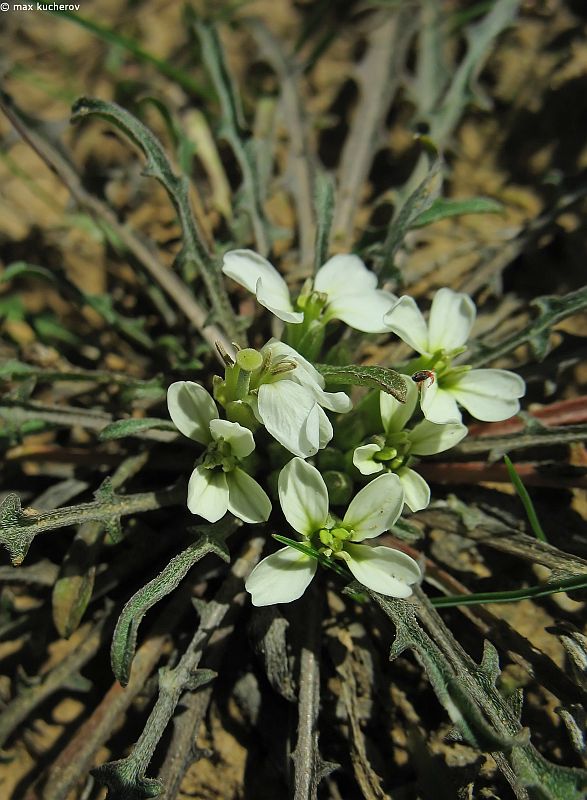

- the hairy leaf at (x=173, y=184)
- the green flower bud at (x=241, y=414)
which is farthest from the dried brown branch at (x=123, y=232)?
the green flower bud at (x=241, y=414)

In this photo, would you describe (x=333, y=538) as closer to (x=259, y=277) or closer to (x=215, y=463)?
(x=215, y=463)

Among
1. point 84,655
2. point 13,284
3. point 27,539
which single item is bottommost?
point 84,655

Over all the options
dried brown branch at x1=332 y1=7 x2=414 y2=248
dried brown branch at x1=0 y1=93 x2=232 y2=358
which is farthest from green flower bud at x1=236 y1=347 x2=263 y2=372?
dried brown branch at x1=332 y1=7 x2=414 y2=248

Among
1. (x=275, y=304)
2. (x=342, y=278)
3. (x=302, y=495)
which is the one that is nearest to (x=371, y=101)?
(x=342, y=278)

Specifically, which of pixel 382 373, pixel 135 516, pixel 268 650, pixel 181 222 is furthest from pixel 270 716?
pixel 181 222

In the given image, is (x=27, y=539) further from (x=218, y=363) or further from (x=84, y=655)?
(x=218, y=363)

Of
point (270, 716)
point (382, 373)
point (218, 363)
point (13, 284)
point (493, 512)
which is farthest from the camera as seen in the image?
point (13, 284)

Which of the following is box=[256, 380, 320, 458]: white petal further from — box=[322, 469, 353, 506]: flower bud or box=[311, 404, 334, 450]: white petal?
box=[322, 469, 353, 506]: flower bud
